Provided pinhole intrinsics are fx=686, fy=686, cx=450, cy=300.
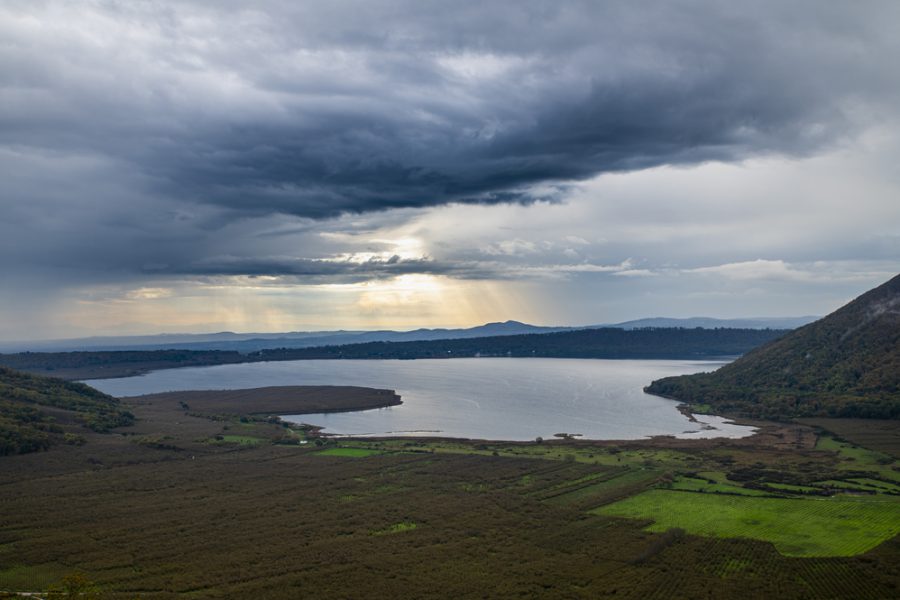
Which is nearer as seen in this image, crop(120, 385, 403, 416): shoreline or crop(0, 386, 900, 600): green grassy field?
crop(0, 386, 900, 600): green grassy field

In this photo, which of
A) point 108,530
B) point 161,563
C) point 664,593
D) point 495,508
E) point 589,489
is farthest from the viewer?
point 589,489

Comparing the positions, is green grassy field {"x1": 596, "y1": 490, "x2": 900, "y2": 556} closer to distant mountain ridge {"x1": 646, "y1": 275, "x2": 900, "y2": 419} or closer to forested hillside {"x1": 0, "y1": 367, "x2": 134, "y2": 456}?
distant mountain ridge {"x1": 646, "y1": 275, "x2": 900, "y2": 419}

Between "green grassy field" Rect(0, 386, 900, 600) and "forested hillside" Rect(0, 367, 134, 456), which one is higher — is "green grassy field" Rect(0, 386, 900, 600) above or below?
below

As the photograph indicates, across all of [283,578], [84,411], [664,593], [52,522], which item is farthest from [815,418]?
[84,411]

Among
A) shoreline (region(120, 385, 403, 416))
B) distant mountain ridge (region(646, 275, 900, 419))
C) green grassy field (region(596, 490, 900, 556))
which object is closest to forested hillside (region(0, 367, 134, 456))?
shoreline (region(120, 385, 403, 416))

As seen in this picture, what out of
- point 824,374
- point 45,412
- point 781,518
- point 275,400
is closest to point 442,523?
point 781,518

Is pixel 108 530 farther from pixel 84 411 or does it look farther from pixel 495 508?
pixel 84 411
